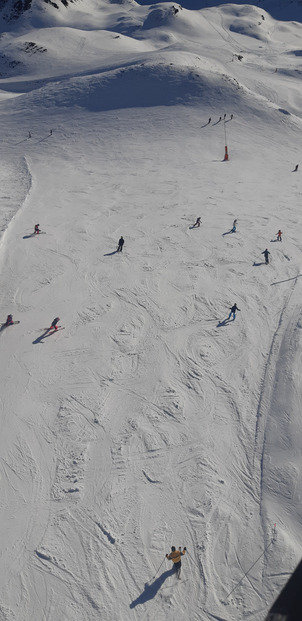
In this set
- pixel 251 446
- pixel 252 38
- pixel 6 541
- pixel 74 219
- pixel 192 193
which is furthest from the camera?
pixel 252 38

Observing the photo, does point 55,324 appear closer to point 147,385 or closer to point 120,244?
point 147,385

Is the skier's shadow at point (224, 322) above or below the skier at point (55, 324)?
above

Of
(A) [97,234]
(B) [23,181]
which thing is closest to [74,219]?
(A) [97,234]

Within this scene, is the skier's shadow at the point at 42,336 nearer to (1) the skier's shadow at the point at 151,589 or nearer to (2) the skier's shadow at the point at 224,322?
(2) the skier's shadow at the point at 224,322

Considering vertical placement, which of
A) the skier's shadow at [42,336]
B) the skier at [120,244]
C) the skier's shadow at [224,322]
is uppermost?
the skier at [120,244]

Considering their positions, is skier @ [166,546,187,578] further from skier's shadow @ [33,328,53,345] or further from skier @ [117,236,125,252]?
skier @ [117,236,125,252]

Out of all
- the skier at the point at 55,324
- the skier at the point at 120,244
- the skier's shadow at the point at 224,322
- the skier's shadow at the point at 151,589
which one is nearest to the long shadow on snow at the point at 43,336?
the skier at the point at 55,324

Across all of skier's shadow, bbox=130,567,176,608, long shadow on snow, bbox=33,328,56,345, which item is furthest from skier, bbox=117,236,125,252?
skier's shadow, bbox=130,567,176,608

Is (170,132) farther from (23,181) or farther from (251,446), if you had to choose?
(251,446)
